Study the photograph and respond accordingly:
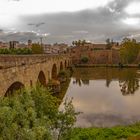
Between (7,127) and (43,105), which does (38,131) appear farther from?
(43,105)

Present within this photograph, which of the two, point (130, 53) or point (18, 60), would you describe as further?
point (130, 53)

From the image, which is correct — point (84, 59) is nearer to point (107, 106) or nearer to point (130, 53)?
point (130, 53)

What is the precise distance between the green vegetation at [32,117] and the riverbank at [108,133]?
5.89m

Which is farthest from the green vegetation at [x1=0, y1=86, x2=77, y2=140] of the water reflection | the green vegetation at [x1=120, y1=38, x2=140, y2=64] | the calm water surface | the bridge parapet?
the green vegetation at [x1=120, y1=38, x2=140, y2=64]

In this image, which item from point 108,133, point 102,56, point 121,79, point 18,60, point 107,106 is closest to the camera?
point 108,133

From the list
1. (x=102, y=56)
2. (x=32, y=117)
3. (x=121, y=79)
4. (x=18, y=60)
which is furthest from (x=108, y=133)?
(x=102, y=56)

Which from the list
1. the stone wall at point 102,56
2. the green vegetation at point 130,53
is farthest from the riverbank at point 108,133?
the stone wall at point 102,56

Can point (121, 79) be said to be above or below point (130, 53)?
below

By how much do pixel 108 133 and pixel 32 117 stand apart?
11.2 meters

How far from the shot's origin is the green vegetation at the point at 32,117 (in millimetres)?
11969

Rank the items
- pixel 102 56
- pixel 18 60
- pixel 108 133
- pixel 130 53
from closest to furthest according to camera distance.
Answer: pixel 108 133, pixel 18 60, pixel 130 53, pixel 102 56

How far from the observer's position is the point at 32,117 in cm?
1334

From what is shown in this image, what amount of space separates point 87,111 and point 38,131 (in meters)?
21.3

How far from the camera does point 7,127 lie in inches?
474
